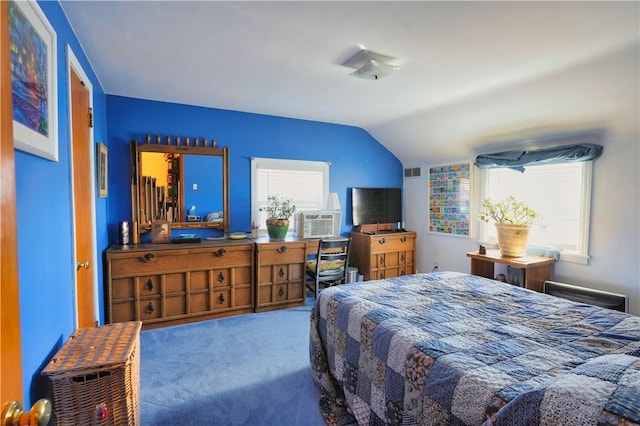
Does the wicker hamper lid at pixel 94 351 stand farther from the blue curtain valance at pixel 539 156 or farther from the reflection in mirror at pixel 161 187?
the blue curtain valance at pixel 539 156

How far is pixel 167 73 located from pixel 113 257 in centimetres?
168

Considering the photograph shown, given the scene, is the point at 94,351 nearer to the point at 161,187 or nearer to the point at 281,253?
the point at 281,253

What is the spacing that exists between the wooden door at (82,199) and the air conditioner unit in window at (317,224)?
222 cm

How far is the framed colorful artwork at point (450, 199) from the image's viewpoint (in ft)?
14.2

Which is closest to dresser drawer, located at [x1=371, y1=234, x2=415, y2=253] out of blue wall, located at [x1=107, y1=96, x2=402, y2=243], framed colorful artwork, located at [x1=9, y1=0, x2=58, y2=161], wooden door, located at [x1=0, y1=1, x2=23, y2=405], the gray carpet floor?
blue wall, located at [x1=107, y1=96, x2=402, y2=243]

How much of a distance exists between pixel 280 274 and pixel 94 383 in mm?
2467

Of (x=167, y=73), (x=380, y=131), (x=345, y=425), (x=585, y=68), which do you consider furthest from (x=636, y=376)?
(x=380, y=131)

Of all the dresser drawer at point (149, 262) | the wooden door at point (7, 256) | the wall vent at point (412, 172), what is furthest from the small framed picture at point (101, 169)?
the wall vent at point (412, 172)

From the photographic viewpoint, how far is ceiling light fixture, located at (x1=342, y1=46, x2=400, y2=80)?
2.38 meters

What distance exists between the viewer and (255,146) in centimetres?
414

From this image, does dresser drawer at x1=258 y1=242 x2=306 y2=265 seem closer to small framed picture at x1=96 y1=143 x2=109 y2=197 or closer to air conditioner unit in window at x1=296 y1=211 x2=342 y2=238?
air conditioner unit in window at x1=296 y1=211 x2=342 y2=238

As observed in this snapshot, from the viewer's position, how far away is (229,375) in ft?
7.81

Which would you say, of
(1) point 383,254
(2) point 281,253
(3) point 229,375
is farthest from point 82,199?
(1) point 383,254

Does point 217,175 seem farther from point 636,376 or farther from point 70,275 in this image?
point 636,376
